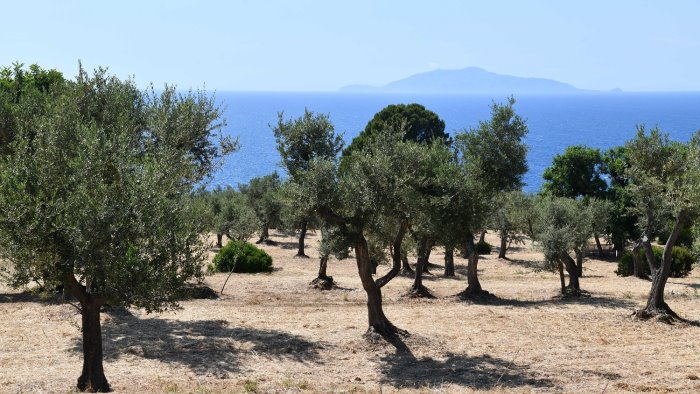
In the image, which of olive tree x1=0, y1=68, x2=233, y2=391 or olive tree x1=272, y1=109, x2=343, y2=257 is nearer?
olive tree x1=0, y1=68, x2=233, y2=391

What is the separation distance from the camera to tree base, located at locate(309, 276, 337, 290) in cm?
3675

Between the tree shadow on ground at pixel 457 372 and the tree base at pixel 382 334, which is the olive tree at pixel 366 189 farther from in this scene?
the tree shadow on ground at pixel 457 372

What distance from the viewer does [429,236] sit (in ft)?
108

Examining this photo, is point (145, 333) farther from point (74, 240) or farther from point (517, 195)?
point (517, 195)

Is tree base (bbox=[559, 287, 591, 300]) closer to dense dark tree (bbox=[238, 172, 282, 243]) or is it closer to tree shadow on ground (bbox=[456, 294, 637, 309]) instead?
tree shadow on ground (bbox=[456, 294, 637, 309])

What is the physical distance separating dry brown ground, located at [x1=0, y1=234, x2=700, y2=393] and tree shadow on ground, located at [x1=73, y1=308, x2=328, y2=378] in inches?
1.8

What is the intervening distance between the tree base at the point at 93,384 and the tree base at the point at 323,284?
64.7ft

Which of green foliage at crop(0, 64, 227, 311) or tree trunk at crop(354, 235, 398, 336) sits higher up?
green foliage at crop(0, 64, 227, 311)

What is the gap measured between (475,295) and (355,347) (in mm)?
12064

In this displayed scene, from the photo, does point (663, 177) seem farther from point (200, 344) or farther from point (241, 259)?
point (241, 259)

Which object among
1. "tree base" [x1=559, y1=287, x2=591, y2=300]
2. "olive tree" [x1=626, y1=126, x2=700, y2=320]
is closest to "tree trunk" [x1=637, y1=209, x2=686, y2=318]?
"olive tree" [x1=626, y1=126, x2=700, y2=320]

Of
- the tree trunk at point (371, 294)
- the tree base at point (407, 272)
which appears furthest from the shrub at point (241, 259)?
the tree trunk at point (371, 294)

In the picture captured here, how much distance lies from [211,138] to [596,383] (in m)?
19.8

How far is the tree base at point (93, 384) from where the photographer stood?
1723 centimetres
